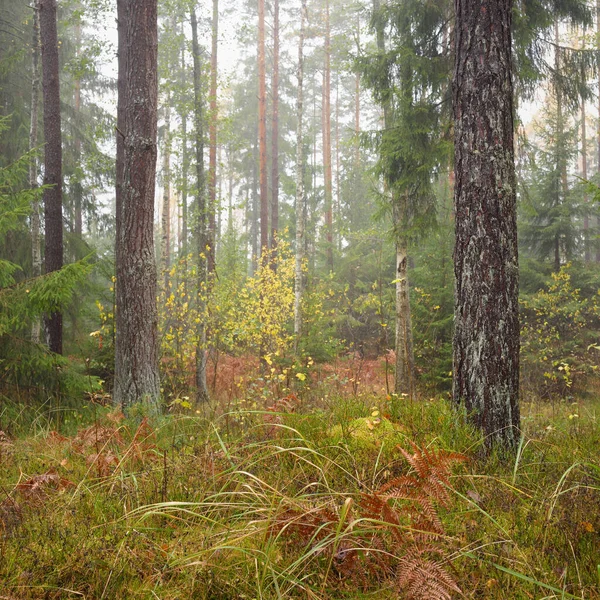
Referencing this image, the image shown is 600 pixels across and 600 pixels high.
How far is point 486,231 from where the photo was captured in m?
3.36

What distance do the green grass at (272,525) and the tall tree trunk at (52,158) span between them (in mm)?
5137

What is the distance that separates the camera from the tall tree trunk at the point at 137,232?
5590 millimetres

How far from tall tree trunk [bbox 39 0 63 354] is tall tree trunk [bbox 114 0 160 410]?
261 centimetres

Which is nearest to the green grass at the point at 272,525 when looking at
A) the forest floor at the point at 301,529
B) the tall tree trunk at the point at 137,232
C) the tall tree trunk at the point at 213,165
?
the forest floor at the point at 301,529

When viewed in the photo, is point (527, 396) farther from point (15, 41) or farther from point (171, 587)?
point (15, 41)

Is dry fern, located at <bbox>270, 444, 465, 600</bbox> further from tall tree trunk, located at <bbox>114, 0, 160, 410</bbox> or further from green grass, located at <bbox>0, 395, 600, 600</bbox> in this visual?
tall tree trunk, located at <bbox>114, 0, 160, 410</bbox>

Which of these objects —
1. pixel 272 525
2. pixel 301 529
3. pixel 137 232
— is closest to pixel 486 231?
pixel 301 529

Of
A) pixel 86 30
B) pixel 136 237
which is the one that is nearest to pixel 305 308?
pixel 136 237

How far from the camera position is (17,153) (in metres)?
11.7

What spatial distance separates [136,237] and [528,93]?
24.2 ft

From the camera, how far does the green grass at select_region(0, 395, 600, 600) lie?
1.64 m

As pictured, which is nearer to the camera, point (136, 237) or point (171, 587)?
point (171, 587)

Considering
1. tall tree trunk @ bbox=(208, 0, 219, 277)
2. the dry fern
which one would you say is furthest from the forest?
tall tree trunk @ bbox=(208, 0, 219, 277)

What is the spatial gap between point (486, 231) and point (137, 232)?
409 cm
